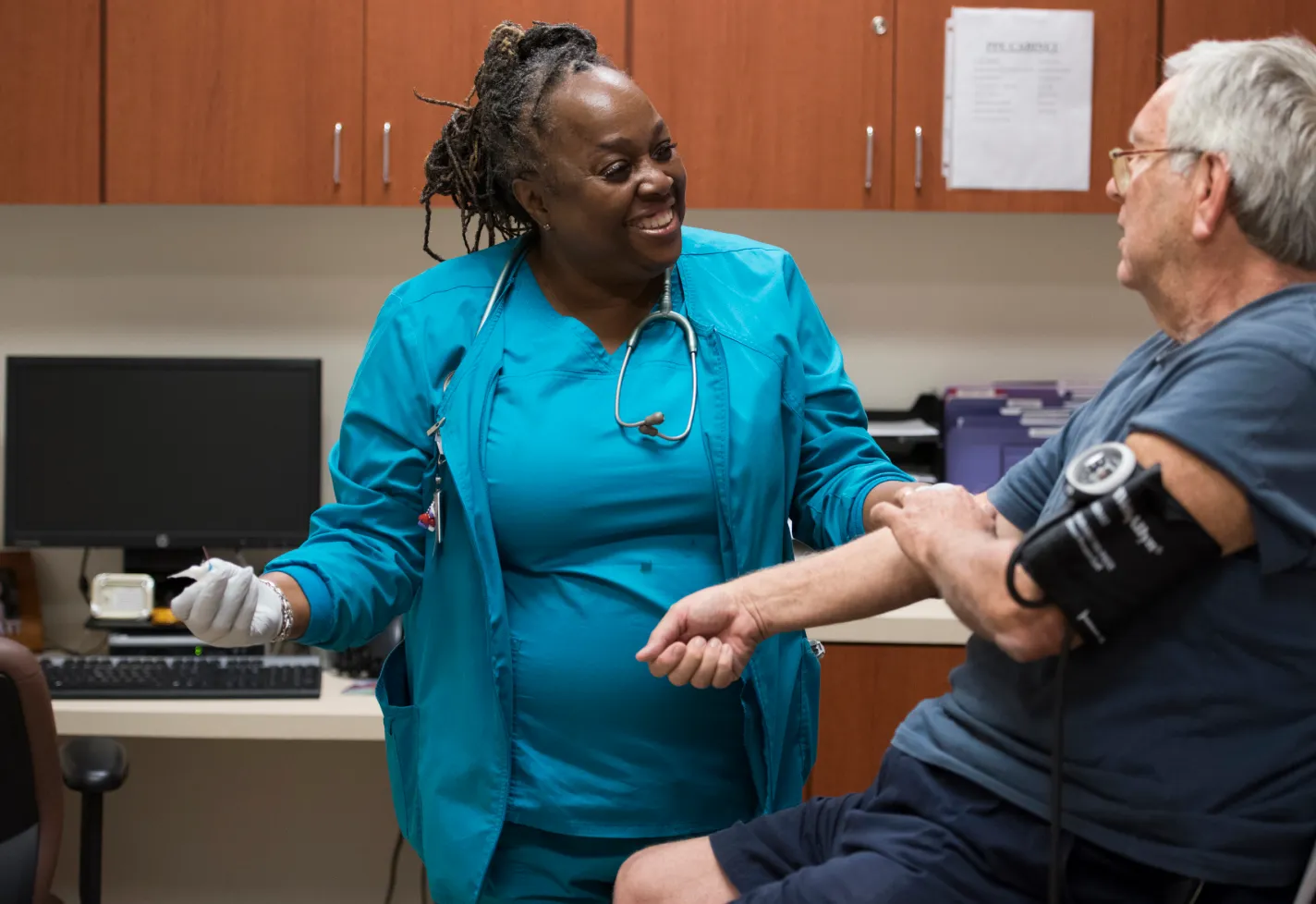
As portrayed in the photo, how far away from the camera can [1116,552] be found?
1016 millimetres

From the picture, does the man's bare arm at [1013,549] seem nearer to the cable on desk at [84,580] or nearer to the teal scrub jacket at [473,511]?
the teal scrub jacket at [473,511]

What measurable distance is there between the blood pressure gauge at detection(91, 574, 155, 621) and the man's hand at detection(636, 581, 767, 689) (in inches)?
77.3

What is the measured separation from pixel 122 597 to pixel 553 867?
68.2 inches

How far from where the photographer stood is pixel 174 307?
3.32 m

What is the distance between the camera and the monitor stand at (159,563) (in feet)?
10.1

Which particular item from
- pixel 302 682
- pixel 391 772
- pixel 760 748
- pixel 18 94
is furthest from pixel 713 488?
pixel 18 94

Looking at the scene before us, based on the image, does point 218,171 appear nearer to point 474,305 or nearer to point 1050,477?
point 474,305

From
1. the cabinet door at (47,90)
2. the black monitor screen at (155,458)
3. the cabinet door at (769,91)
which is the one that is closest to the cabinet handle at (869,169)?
the cabinet door at (769,91)

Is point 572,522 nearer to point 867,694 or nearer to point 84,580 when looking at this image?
point 867,694

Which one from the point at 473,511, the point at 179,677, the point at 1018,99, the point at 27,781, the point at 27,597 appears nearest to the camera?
the point at 473,511

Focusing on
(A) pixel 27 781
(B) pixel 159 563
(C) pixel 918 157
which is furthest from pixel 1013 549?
(B) pixel 159 563

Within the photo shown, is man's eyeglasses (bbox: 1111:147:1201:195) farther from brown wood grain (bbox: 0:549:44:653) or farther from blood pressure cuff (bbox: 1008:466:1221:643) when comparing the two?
brown wood grain (bbox: 0:549:44:653)

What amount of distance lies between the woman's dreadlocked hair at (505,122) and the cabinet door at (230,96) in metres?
1.22

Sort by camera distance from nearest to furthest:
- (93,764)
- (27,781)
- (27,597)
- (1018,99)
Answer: (27,781) < (93,764) < (1018,99) < (27,597)
